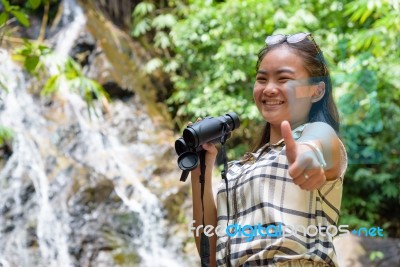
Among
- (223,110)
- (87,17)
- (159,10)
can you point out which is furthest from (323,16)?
(87,17)

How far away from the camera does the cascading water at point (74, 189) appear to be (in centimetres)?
328

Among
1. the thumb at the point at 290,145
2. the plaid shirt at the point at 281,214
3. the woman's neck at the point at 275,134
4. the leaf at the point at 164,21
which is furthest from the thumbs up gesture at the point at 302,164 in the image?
the leaf at the point at 164,21

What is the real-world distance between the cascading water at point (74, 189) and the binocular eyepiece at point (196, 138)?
93.4 inches

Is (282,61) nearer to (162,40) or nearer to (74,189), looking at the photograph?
(74,189)

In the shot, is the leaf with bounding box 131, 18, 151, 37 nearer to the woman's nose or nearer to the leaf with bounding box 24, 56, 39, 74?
the leaf with bounding box 24, 56, 39, 74

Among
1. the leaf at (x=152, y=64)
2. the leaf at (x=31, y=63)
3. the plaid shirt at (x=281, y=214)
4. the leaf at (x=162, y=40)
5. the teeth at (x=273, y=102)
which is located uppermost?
the leaf at (x=162, y=40)

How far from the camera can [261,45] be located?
4473 millimetres

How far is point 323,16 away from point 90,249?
2.85m

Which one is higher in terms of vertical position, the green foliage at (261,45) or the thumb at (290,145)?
the green foliage at (261,45)

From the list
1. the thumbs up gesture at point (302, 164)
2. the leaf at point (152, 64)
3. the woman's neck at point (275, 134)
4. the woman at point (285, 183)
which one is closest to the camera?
the thumbs up gesture at point (302, 164)

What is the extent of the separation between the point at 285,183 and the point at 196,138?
18 centimetres

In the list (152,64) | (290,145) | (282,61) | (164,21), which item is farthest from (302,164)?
(164,21)

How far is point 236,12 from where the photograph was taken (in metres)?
4.52

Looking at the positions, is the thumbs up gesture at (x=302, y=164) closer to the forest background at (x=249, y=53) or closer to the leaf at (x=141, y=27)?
the forest background at (x=249, y=53)
